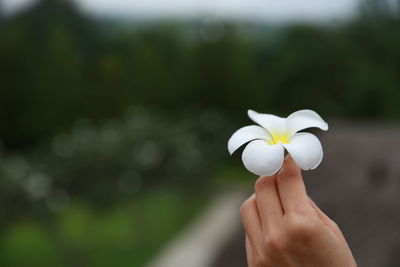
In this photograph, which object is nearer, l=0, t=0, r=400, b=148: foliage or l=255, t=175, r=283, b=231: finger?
l=255, t=175, r=283, b=231: finger

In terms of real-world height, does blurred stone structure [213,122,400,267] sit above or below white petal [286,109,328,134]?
above

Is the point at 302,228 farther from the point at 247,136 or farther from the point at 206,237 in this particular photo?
→ the point at 206,237

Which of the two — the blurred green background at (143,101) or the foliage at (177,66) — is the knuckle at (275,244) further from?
the foliage at (177,66)

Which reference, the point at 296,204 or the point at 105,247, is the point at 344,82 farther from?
the point at 296,204

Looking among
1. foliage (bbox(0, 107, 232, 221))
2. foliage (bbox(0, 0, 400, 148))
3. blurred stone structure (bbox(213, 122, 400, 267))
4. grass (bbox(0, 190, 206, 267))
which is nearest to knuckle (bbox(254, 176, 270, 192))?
blurred stone structure (bbox(213, 122, 400, 267))

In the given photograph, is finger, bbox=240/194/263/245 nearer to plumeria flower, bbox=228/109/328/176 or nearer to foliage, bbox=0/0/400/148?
plumeria flower, bbox=228/109/328/176

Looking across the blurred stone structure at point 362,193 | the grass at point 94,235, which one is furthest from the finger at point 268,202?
the grass at point 94,235
